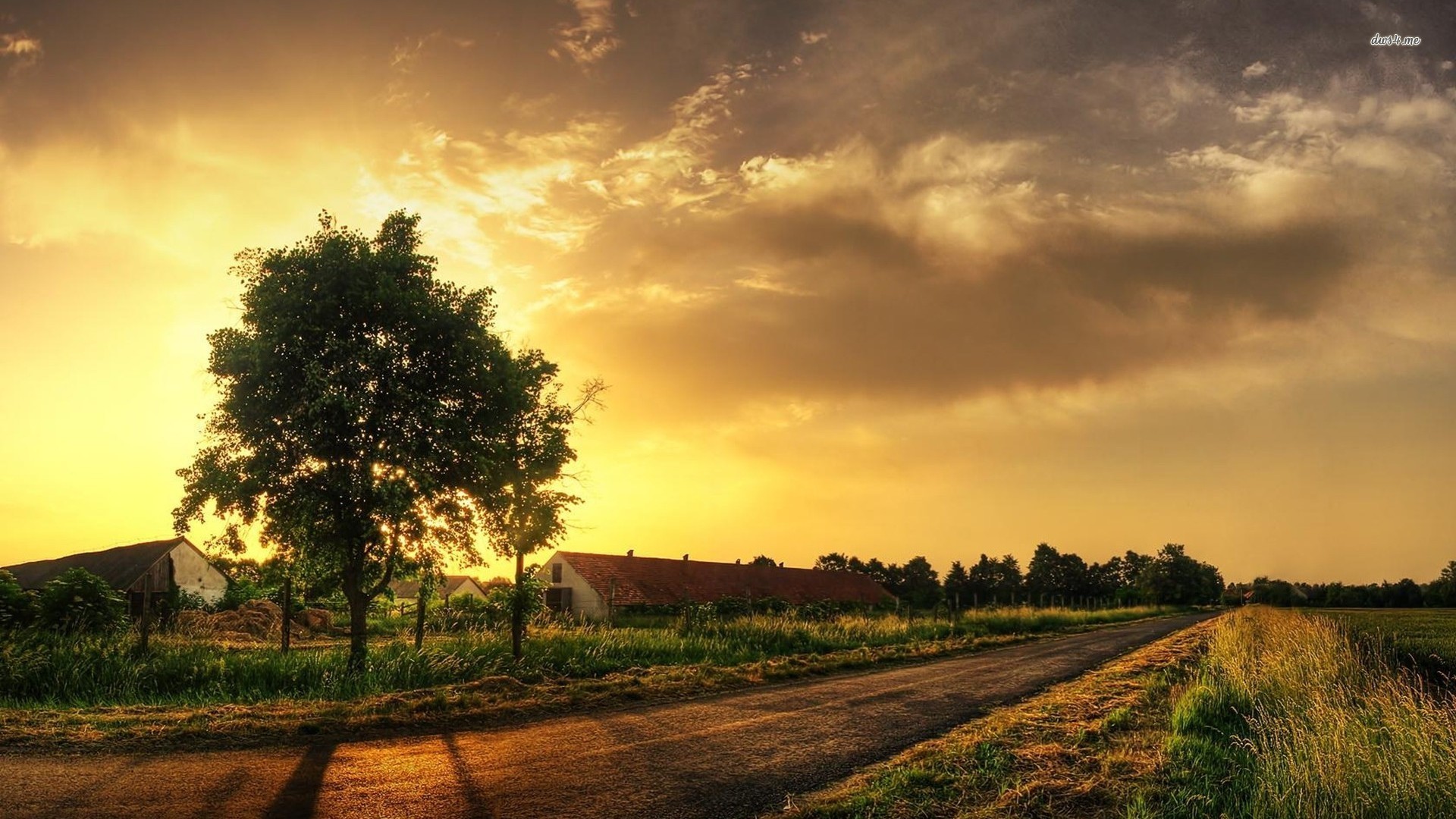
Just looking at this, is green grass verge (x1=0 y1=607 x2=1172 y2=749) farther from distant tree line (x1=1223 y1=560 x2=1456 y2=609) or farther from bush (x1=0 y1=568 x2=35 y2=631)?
distant tree line (x1=1223 y1=560 x2=1456 y2=609)

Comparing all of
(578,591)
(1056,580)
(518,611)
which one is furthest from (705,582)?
(1056,580)

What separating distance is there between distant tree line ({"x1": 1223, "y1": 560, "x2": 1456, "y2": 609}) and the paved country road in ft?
294

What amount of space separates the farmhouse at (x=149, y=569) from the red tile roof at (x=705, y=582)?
69.0 ft

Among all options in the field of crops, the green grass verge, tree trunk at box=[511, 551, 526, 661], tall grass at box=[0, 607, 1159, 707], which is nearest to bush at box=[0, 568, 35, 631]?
the green grass verge

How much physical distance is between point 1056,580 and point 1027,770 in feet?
489

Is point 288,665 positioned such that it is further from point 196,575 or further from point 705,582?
point 705,582

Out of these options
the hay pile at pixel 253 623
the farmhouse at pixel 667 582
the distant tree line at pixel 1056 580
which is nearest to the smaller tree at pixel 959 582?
the distant tree line at pixel 1056 580

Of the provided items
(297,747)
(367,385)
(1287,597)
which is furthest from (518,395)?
(1287,597)

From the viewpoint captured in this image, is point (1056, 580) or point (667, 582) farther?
point (1056, 580)

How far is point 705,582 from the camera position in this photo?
6425 cm

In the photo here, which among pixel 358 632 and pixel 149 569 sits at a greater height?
pixel 149 569

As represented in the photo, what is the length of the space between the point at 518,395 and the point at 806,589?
57.1 meters

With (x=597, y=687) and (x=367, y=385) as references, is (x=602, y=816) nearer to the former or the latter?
(x=597, y=687)

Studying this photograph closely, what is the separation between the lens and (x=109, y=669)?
1454cm
